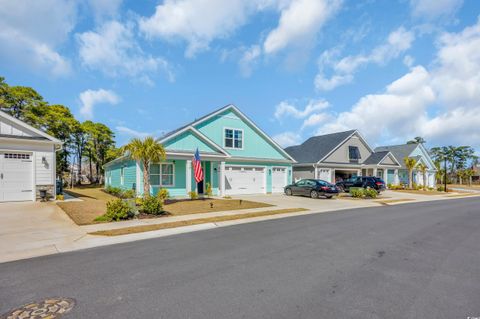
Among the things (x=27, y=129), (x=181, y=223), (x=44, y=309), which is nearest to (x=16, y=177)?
(x=27, y=129)

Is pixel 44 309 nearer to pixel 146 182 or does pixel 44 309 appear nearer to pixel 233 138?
pixel 146 182

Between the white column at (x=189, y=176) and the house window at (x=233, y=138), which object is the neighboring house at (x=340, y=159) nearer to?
the house window at (x=233, y=138)

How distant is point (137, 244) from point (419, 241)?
26.8 ft

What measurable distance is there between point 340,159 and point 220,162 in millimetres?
17426

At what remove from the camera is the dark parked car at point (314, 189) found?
20922 mm

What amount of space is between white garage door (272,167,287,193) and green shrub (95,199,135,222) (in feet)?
53.1

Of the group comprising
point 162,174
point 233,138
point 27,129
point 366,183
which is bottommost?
point 366,183

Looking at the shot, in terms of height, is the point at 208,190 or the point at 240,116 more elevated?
the point at 240,116

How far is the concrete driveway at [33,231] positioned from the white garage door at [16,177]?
1908mm

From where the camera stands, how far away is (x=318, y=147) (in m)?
33.4

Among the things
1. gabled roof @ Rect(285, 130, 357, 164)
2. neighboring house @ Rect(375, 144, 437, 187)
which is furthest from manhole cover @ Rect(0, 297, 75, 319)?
neighboring house @ Rect(375, 144, 437, 187)

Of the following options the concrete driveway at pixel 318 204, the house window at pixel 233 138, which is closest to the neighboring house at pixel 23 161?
the house window at pixel 233 138

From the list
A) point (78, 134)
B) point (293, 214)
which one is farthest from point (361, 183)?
point (78, 134)

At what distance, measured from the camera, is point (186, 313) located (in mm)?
3615
